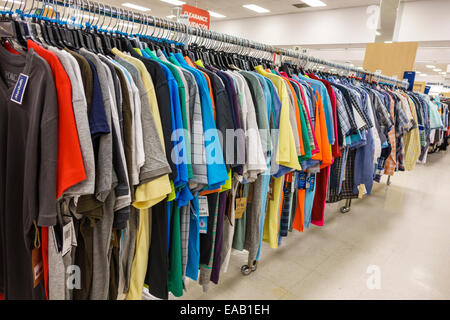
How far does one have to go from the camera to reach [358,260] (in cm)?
267

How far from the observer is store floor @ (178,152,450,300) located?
221cm

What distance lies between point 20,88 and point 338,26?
1029 centimetres

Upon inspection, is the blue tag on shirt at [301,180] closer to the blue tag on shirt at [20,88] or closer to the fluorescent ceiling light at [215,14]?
the blue tag on shirt at [20,88]

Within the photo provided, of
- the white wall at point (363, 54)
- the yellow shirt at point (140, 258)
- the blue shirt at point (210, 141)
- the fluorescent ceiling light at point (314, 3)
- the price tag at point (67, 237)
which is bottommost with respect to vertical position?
the yellow shirt at point (140, 258)

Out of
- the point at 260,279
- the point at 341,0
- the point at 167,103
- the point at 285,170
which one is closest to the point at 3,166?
the point at 167,103

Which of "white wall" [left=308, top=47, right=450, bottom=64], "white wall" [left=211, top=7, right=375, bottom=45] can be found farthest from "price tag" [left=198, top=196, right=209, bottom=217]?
"white wall" [left=308, top=47, right=450, bottom=64]

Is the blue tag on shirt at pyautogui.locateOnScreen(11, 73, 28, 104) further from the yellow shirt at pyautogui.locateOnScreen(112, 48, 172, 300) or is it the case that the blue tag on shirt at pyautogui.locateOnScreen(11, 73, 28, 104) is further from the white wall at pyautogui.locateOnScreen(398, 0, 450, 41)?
the white wall at pyautogui.locateOnScreen(398, 0, 450, 41)

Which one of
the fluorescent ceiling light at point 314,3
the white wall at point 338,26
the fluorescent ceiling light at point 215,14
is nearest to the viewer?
the white wall at point 338,26

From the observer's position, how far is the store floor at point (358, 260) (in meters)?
2.21

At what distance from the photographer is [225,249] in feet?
6.04

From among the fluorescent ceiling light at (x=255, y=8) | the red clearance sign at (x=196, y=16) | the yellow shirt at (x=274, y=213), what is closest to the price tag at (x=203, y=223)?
the yellow shirt at (x=274, y=213)

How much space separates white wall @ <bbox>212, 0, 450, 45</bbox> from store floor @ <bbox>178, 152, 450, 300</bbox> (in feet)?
19.7

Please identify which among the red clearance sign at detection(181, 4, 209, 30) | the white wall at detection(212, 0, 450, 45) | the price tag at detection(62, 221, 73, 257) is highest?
the white wall at detection(212, 0, 450, 45)

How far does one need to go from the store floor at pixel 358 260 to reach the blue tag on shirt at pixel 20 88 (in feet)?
5.37
